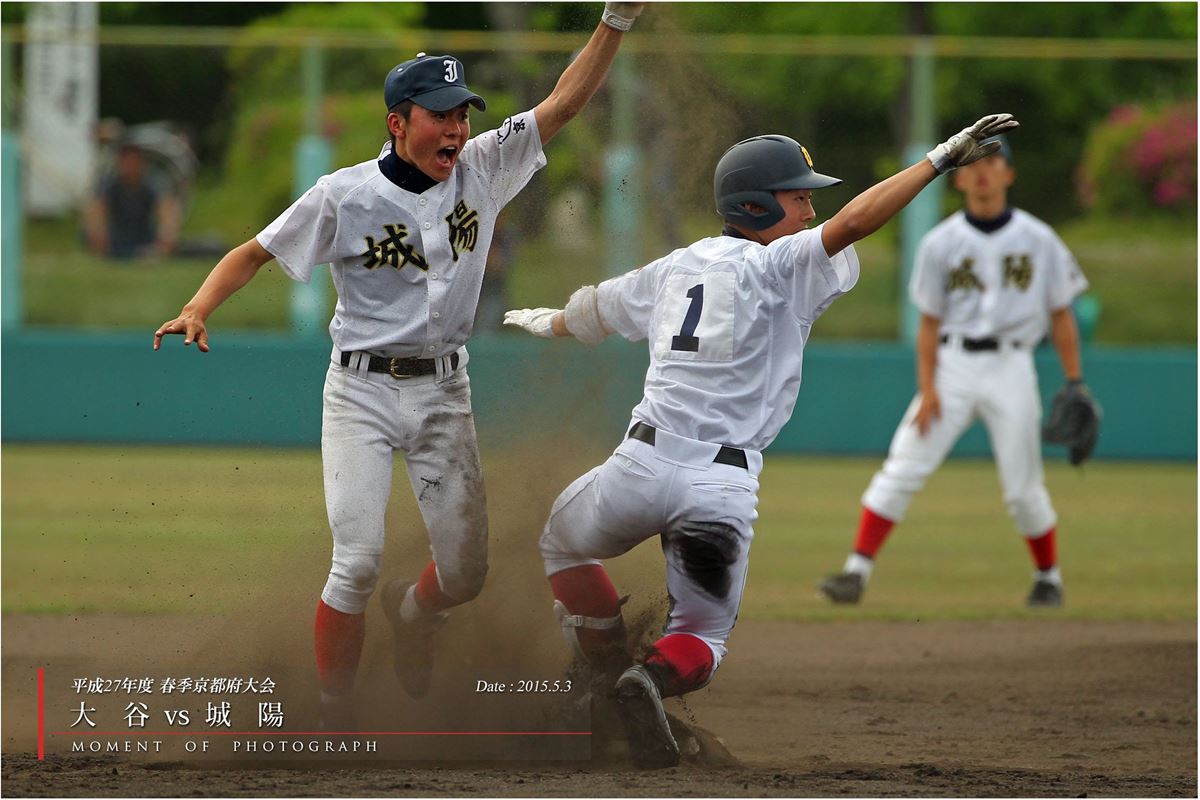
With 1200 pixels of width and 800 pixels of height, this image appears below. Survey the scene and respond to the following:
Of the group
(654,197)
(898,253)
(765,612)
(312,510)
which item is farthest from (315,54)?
(312,510)

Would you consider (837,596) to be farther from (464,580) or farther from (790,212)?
(790,212)

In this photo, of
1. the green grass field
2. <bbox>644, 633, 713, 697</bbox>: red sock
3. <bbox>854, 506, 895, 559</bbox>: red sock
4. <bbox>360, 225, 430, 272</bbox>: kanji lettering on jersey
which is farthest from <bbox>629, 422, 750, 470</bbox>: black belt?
the green grass field

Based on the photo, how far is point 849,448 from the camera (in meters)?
13.6

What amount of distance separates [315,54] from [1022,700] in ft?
31.3

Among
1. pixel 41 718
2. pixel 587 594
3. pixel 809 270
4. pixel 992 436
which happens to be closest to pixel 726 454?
pixel 809 270

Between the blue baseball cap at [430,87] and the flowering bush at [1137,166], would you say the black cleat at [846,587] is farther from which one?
the flowering bush at [1137,166]

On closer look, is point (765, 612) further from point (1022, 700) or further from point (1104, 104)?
point (1104, 104)

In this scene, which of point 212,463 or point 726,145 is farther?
point 212,463

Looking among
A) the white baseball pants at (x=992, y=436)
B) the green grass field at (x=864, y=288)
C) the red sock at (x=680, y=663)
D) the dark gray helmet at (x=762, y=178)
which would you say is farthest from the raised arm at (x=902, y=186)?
the green grass field at (x=864, y=288)

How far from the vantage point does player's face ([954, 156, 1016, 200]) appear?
784cm

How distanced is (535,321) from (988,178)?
3592mm

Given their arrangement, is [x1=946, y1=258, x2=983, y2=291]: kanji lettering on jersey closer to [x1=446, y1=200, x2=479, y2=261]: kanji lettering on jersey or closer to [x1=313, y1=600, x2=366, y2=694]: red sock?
[x1=446, y1=200, x2=479, y2=261]: kanji lettering on jersey

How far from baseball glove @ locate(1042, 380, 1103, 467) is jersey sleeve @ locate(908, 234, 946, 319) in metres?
0.77

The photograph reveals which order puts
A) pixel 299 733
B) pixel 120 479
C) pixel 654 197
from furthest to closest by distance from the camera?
pixel 120 479, pixel 654 197, pixel 299 733
